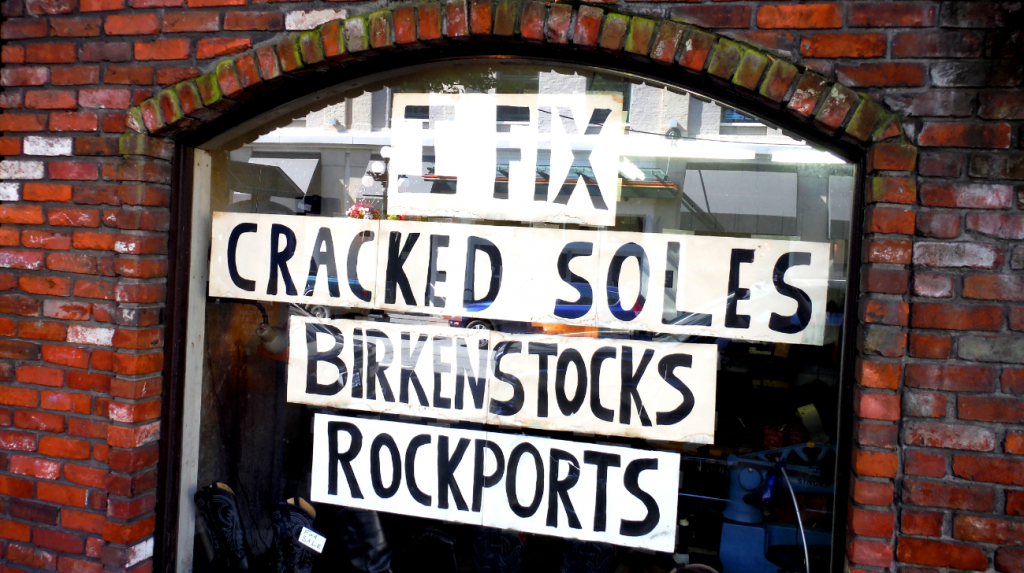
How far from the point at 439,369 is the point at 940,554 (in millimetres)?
1736

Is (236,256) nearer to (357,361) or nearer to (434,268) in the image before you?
(357,361)

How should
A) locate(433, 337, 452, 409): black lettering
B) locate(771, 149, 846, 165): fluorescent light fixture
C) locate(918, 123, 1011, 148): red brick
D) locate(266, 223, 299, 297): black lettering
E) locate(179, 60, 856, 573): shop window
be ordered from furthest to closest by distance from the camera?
locate(266, 223, 299, 297): black lettering < locate(433, 337, 452, 409): black lettering < locate(179, 60, 856, 573): shop window < locate(771, 149, 846, 165): fluorescent light fixture < locate(918, 123, 1011, 148): red brick

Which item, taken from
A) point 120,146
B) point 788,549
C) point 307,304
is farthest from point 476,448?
point 120,146

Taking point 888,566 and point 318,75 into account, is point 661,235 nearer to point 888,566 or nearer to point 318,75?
point 888,566

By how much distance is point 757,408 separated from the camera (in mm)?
2256

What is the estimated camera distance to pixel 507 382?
237 cm

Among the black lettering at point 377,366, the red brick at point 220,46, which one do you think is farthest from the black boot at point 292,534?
the red brick at point 220,46

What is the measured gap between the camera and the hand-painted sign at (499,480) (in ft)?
7.45

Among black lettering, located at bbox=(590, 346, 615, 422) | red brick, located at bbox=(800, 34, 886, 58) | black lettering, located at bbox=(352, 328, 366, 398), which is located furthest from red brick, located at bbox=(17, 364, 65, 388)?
red brick, located at bbox=(800, 34, 886, 58)

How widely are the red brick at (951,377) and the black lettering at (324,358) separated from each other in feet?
6.54

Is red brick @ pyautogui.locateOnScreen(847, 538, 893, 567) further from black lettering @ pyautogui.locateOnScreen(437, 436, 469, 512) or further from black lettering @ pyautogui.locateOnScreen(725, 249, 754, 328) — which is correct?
black lettering @ pyautogui.locateOnScreen(437, 436, 469, 512)

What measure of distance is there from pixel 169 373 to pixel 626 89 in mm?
2074

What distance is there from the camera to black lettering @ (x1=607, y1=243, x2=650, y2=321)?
2.27 meters

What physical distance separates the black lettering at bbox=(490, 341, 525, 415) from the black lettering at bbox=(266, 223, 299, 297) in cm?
88
